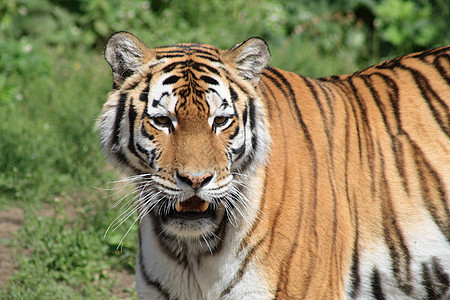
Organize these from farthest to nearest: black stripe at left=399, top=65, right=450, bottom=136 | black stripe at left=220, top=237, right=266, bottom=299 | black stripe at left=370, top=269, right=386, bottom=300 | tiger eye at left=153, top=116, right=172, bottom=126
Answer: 1. black stripe at left=399, top=65, right=450, bottom=136
2. black stripe at left=370, top=269, right=386, bottom=300
3. black stripe at left=220, top=237, right=266, bottom=299
4. tiger eye at left=153, top=116, right=172, bottom=126

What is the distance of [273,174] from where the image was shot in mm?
2213

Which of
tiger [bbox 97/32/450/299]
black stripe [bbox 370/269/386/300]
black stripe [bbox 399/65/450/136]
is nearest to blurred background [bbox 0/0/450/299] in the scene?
tiger [bbox 97/32/450/299]

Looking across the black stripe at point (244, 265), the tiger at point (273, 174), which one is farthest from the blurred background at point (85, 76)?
the black stripe at point (244, 265)

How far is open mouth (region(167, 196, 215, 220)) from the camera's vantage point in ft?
6.86

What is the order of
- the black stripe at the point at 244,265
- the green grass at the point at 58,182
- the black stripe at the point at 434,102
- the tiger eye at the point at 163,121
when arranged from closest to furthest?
the tiger eye at the point at 163,121
the black stripe at the point at 244,265
the black stripe at the point at 434,102
the green grass at the point at 58,182

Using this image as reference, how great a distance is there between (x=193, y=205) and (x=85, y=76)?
9.73ft

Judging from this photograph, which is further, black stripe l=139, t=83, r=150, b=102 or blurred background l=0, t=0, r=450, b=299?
blurred background l=0, t=0, r=450, b=299

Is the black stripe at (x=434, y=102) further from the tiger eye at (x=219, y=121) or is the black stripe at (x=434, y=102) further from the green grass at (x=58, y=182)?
the green grass at (x=58, y=182)

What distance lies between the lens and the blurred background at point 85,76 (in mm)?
3229

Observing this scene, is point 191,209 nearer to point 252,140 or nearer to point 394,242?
point 252,140

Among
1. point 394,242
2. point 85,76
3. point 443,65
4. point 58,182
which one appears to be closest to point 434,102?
point 443,65

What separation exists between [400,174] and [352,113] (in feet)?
1.03

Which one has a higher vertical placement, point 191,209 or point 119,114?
point 119,114

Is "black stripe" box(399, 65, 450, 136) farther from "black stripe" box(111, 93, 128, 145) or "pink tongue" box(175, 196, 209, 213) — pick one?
"black stripe" box(111, 93, 128, 145)
